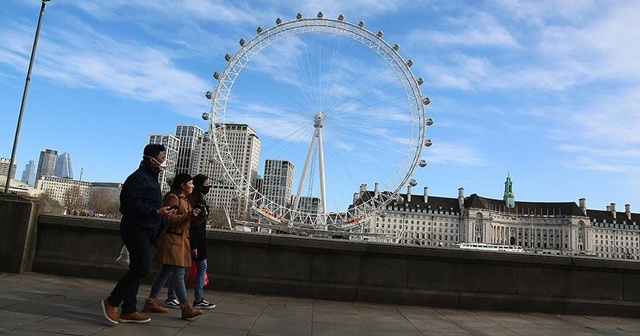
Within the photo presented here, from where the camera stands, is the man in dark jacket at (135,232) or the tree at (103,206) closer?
the man in dark jacket at (135,232)

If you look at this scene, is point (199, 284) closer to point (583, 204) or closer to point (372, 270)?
point (372, 270)

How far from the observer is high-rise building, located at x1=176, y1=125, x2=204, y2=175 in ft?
307

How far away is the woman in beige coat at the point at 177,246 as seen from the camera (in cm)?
627

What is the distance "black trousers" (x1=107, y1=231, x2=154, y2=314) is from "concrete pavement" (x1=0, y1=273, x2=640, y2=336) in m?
0.31

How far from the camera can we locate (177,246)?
20.9 feet

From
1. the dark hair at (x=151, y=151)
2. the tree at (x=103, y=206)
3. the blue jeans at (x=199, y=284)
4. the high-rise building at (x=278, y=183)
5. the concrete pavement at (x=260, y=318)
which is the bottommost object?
the concrete pavement at (x=260, y=318)

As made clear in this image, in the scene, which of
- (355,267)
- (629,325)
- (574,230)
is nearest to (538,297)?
(629,325)

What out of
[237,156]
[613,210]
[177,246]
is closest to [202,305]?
[177,246]

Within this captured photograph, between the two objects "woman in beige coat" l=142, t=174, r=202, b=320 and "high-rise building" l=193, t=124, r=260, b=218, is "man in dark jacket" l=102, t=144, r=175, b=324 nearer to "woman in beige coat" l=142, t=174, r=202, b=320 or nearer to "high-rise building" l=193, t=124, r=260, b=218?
"woman in beige coat" l=142, t=174, r=202, b=320

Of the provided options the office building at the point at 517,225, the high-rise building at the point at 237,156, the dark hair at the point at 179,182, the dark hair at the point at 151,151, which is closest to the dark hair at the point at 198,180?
the dark hair at the point at 179,182

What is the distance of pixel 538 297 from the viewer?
9.05 meters

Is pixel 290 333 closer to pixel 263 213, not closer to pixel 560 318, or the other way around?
pixel 560 318

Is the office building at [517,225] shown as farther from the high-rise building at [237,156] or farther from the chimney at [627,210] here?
the high-rise building at [237,156]

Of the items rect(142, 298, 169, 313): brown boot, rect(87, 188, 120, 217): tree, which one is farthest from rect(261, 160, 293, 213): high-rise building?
rect(87, 188, 120, 217): tree
